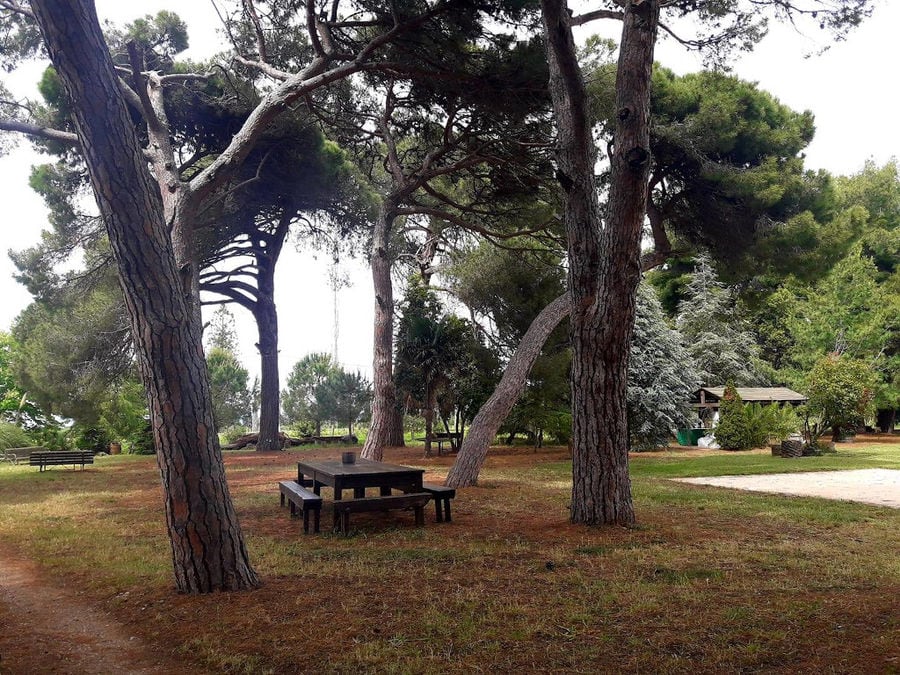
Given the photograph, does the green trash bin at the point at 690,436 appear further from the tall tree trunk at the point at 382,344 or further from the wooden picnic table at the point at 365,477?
the wooden picnic table at the point at 365,477

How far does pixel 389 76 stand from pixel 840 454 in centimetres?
1566

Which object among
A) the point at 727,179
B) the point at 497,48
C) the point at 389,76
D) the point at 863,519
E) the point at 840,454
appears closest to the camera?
the point at 863,519

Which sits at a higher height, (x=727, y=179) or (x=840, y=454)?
(x=727, y=179)

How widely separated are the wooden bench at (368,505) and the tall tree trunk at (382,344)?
458 cm

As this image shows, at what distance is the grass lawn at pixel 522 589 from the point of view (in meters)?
3.26

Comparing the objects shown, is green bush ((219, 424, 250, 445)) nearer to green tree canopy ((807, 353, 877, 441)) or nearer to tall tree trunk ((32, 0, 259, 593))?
green tree canopy ((807, 353, 877, 441))

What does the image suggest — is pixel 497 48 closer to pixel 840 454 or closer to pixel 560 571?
pixel 560 571

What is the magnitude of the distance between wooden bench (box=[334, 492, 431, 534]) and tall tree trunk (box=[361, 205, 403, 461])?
4.58m

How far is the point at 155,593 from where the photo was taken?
14.9 ft

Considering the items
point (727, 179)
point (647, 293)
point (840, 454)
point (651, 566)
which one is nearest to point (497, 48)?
point (727, 179)

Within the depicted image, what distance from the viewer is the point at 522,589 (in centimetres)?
443

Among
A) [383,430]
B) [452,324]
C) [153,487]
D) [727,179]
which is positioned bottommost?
[153,487]

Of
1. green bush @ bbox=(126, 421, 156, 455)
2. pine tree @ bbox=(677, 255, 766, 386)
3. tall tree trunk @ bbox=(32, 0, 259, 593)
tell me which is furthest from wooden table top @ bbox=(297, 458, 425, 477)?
pine tree @ bbox=(677, 255, 766, 386)

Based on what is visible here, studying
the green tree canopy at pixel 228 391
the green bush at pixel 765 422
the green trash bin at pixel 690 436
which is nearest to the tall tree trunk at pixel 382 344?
the green bush at pixel 765 422
